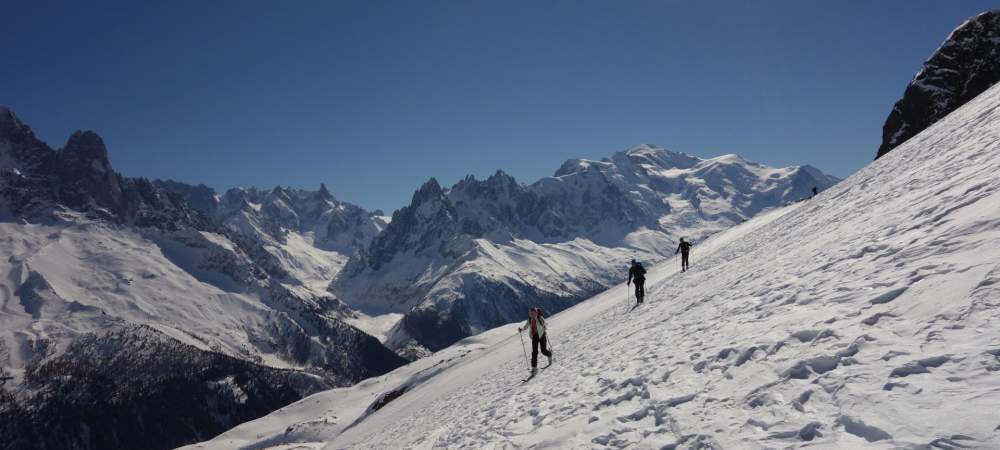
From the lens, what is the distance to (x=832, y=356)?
787 cm

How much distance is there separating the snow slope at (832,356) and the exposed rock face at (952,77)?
62427 mm

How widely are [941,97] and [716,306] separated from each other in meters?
74.9

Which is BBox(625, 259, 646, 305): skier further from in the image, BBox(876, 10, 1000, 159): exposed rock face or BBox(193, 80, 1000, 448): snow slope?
BBox(876, 10, 1000, 159): exposed rock face

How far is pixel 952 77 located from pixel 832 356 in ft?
275

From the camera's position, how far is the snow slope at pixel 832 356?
6156mm

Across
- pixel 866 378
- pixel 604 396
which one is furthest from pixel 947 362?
pixel 604 396

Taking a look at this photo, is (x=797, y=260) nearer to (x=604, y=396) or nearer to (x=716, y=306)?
(x=716, y=306)

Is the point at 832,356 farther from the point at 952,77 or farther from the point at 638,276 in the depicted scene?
the point at 952,77

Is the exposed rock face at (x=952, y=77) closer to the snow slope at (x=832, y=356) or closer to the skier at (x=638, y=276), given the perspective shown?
the skier at (x=638, y=276)

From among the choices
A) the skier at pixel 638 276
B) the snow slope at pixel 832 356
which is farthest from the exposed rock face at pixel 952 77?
the snow slope at pixel 832 356

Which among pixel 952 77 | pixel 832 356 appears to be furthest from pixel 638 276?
pixel 952 77

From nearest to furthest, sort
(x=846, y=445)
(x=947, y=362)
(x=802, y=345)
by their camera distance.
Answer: (x=846, y=445) → (x=947, y=362) → (x=802, y=345)

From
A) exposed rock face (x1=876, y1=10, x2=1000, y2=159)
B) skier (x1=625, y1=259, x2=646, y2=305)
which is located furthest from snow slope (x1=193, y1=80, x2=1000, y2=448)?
exposed rock face (x1=876, y1=10, x2=1000, y2=159)

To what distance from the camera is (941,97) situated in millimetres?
67938
